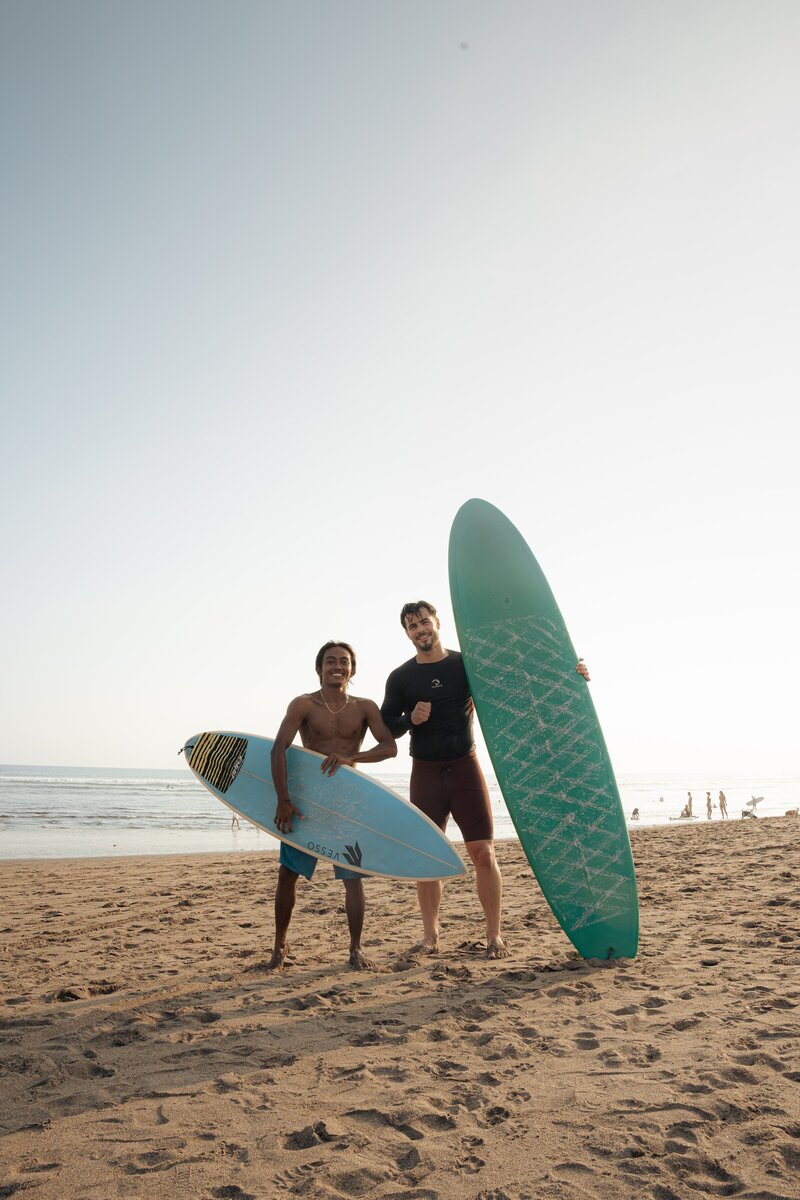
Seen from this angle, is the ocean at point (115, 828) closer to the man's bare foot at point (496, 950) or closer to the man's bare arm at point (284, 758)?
the man's bare arm at point (284, 758)

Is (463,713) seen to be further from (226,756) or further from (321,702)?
(226,756)

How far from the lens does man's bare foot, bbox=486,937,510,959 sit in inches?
140

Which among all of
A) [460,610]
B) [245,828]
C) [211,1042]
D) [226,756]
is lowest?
[245,828]

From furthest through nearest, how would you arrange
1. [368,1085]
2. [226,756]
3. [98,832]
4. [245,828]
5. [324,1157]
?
[245,828], [98,832], [226,756], [368,1085], [324,1157]

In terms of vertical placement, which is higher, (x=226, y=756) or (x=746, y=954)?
(x=226, y=756)

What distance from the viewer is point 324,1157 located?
1.70 meters

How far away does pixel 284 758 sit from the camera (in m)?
3.50

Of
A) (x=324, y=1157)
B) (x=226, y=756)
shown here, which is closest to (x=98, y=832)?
(x=226, y=756)

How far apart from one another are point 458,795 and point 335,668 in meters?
0.86

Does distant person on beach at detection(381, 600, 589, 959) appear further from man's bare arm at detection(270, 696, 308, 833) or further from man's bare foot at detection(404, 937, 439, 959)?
man's bare arm at detection(270, 696, 308, 833)

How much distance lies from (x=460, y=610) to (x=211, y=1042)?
2524mm

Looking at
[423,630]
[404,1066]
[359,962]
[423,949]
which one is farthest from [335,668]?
[404,1066]

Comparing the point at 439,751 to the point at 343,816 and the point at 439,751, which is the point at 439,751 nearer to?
the point at 439,751

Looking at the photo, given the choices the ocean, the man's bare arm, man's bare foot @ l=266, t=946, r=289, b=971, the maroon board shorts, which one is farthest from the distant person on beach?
the ocean
